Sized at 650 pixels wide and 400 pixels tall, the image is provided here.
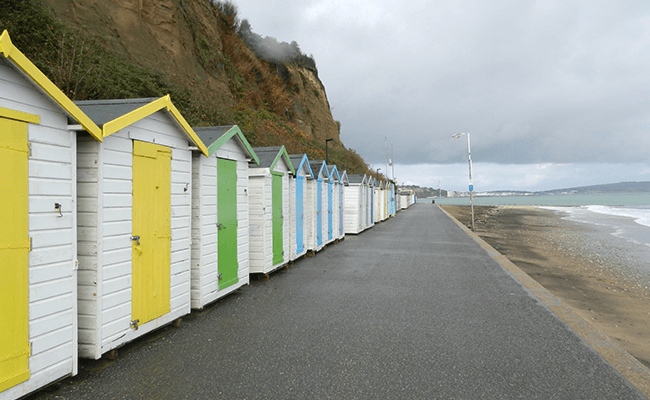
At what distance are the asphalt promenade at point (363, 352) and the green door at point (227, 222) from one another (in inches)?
19.6

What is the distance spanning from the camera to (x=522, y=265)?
10.6 meters

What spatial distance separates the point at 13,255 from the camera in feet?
9.63

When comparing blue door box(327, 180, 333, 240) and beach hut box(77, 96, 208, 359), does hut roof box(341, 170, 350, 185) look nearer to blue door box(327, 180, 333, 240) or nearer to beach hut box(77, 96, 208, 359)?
blue door box(327, 180, 333, 240)

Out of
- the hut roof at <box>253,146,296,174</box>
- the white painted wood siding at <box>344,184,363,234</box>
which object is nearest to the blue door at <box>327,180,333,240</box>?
the white painted wood siding at <box>344,184,363,234</box>

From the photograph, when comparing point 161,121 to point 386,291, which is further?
point 386,291

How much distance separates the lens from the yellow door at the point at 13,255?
9.37 feet

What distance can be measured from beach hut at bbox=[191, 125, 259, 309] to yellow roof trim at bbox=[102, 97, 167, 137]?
3.83ft

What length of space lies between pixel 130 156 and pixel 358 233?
14.1m

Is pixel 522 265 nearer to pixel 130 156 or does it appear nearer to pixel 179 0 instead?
pixel 130 156

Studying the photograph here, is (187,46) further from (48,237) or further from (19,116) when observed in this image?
(48,237)

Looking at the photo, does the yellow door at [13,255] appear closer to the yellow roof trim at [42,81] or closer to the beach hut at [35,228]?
the beach hut at [35,228]

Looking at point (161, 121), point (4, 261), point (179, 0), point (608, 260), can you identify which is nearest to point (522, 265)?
point (608, 260)

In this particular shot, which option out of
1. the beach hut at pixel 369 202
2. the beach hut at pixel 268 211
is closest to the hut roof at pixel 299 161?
the beach hut at pixel 268 211

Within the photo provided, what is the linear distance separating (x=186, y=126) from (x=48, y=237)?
2.37m
